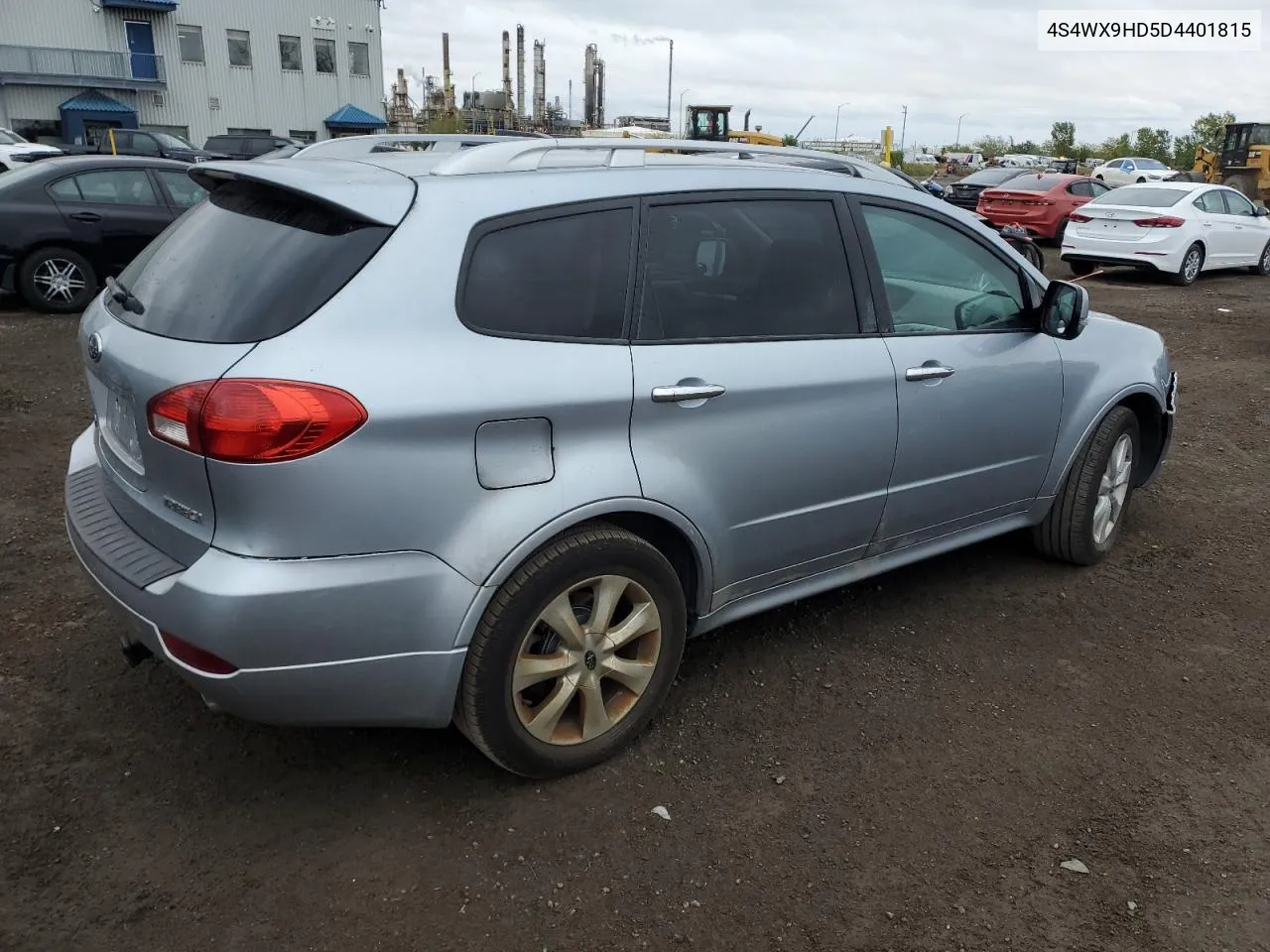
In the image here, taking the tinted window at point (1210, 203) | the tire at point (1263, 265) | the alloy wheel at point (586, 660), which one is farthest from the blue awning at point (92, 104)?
the alloy wheel at point (586, 660)

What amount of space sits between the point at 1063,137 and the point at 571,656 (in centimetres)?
8699

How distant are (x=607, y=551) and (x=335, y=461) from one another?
2.58ft

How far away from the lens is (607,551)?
2795 millimetres

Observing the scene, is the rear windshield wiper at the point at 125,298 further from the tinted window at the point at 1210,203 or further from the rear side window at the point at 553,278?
the tinted window at the point at 1210,203

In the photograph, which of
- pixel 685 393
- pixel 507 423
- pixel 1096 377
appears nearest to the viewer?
pixel 507 423

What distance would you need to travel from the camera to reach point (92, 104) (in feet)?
133

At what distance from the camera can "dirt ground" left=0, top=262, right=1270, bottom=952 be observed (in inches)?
98.2

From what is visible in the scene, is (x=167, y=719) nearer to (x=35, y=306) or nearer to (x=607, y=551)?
(x=607, y=551)

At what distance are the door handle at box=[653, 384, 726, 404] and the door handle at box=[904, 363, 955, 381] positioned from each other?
0.86m

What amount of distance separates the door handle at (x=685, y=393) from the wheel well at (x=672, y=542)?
330mm

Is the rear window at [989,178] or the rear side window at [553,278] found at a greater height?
the rear side window at [553,278]

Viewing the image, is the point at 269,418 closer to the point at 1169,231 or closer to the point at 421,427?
the point at 421,427

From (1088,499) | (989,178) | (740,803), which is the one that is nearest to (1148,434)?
(1088,499)

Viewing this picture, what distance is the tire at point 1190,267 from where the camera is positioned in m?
15.3
